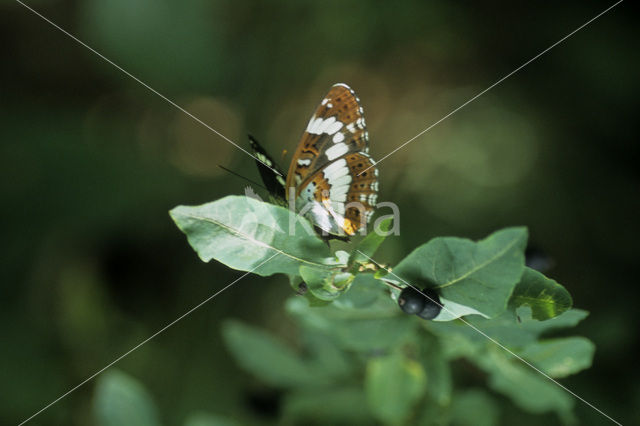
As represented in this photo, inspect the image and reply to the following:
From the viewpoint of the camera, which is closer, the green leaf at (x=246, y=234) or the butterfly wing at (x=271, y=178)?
the green leaf at (x=246, y=234)

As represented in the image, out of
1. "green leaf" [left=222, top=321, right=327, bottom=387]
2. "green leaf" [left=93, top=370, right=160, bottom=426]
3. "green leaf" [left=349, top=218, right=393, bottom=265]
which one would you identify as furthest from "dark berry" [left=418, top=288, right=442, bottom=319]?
"green leaf" [left=93, top=370, right=160, bottom=426]

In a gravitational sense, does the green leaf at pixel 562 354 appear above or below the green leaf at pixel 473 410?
above

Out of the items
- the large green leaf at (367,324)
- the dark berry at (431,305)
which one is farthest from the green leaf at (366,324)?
the dark berry at (431,305)

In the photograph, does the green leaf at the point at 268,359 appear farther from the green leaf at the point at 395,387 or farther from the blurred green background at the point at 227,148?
the blurred green background at the point at 227,148

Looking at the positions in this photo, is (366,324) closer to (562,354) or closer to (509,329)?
(509,329)

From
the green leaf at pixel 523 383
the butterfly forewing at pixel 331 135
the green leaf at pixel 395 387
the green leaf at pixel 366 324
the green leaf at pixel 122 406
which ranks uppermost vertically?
the butterfly forewing at pixel 331 135

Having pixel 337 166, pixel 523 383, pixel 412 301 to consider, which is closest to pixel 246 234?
pixel 412 301
